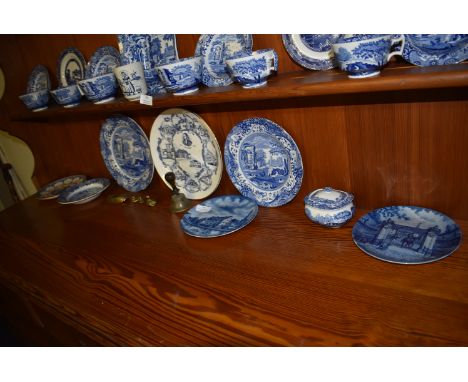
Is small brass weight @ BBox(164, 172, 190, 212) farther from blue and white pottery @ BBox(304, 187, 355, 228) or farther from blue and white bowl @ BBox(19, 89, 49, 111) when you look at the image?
blue and white bowl @ BBox(19, 89, 49, 111)

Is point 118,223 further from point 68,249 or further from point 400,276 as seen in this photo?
point 400,276

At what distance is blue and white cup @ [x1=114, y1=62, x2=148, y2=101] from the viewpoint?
3.33 feet

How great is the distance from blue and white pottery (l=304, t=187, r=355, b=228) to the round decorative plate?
1.19 metres

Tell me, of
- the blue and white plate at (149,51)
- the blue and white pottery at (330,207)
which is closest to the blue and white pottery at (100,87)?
the blue and white plate at (149,51)

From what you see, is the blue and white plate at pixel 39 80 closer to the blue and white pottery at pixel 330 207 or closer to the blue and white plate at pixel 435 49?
the blue and white pottery at pixel 330 207

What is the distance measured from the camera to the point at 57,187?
1690mm

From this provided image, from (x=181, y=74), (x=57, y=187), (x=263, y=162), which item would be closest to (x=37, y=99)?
(x=57, y=187)

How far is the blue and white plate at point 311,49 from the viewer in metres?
0.84

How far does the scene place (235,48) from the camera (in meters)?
0.96

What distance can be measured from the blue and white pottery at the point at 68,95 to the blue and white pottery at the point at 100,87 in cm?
14

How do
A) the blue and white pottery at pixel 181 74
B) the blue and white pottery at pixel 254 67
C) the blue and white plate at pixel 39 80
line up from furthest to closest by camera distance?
the blue and white plate at pixel 39 80
the blue and white pottery at pixel 181 74
the blue and white pottery at pixel 254 67

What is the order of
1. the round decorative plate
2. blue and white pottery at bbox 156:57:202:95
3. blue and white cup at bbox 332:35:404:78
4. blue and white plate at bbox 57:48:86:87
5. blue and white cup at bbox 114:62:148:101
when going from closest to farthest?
1. blue and white cup at bbox 332:35:404:78
2. blue and white pottery at bbox 156:57:202:95
3. blue and white cup at bbox 114:62:148:101
4. blue and white plate at bbox 57:48:86:87
5. the round decorative plate

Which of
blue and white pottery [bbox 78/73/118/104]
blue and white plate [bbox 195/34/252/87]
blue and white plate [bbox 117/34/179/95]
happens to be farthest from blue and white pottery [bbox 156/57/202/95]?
blue and white pottery [bbox 78/73/118/104]
